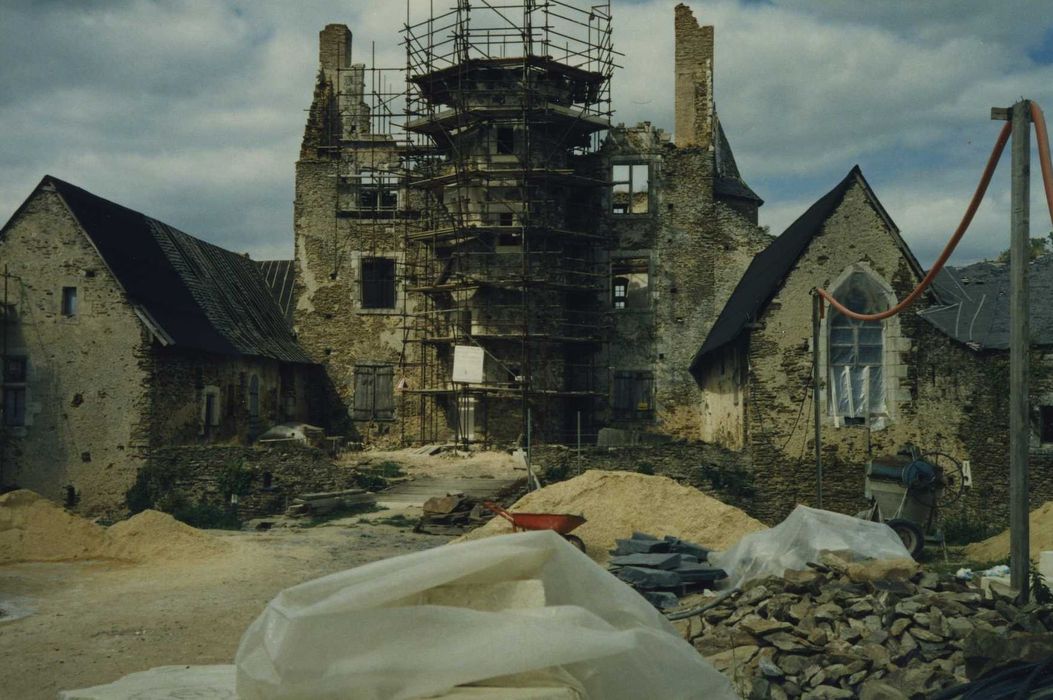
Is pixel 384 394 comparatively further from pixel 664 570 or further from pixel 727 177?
pixel 664 570

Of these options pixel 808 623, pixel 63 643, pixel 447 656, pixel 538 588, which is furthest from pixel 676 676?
pixel 63 643

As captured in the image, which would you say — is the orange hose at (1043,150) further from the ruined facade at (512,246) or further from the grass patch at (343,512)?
the ruined facade at (512,246)

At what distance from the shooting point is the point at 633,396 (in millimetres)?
32156

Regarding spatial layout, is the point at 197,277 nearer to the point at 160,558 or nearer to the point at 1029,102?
the point at 160,558

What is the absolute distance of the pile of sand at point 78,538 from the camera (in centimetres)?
1510

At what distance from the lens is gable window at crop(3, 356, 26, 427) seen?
2333cm

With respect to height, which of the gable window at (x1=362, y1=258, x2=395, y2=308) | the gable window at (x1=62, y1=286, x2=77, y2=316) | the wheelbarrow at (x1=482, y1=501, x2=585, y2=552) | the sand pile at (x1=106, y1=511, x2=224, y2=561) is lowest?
the sand pile at (x1=106, y1=511, x2=224, y2=561)

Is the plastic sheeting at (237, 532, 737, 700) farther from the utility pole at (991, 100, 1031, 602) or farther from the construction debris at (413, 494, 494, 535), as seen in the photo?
the construction debris at (413, 494, 494, 535)

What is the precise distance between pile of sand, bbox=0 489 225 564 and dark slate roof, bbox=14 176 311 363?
768cm

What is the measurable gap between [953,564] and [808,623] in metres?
7.77

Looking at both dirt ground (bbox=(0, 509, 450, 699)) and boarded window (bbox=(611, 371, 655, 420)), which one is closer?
dirt ground (bbox=(0, 509, 450, 699))

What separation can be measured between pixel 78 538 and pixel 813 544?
38.3 ft

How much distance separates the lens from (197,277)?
28156mm

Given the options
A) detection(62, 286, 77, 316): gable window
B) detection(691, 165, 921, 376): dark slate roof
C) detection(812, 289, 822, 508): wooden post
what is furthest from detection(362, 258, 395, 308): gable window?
detection(812, 289, 822, 508): wooden post
